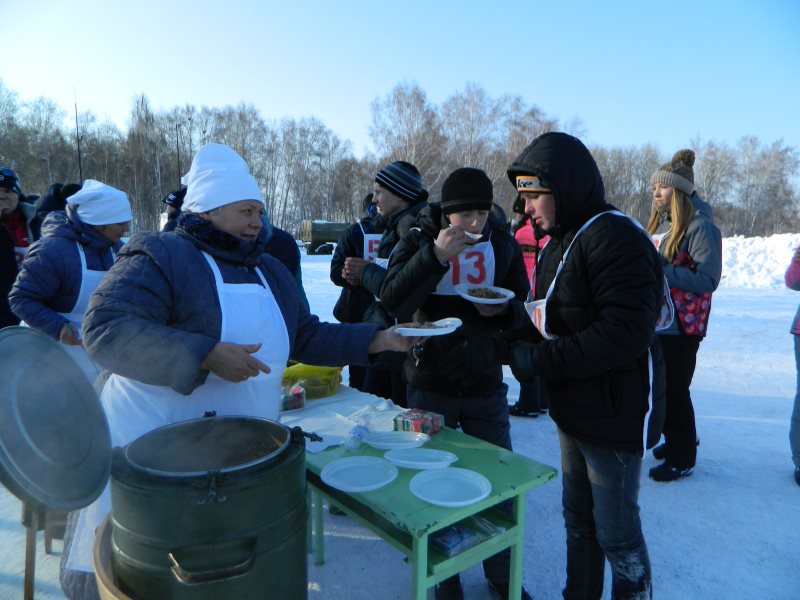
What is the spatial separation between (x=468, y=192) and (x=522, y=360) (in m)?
0.93

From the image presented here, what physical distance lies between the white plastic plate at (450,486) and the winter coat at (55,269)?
8.35 feet

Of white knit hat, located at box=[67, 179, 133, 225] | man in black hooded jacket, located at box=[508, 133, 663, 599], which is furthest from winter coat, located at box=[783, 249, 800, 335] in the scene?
white knit hat, located at box=[67, 179, 133, 225]

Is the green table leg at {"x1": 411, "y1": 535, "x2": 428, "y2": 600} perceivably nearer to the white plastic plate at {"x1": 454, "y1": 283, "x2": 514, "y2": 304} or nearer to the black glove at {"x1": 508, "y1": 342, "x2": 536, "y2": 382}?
the black glove at {"x1": 508, "y1": 342, "x2": 536, "y2": 382}

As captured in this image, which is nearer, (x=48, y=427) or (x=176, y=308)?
(x=48, y=427)

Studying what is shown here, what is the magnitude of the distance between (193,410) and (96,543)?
1.55 feet

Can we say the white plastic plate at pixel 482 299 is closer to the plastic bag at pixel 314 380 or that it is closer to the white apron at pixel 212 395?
the white apron at pixel 212 395

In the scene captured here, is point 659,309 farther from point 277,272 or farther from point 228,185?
point 228,185

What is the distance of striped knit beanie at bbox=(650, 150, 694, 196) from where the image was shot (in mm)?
3287

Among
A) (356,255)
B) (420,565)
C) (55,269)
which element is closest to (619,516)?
(420,565)

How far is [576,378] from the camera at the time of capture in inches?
77.0

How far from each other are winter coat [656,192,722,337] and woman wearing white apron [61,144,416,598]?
257cm

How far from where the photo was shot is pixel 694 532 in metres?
2.89

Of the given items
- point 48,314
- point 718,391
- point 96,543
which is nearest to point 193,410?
point 96,543

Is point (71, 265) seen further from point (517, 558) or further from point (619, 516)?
point (619, 516)
